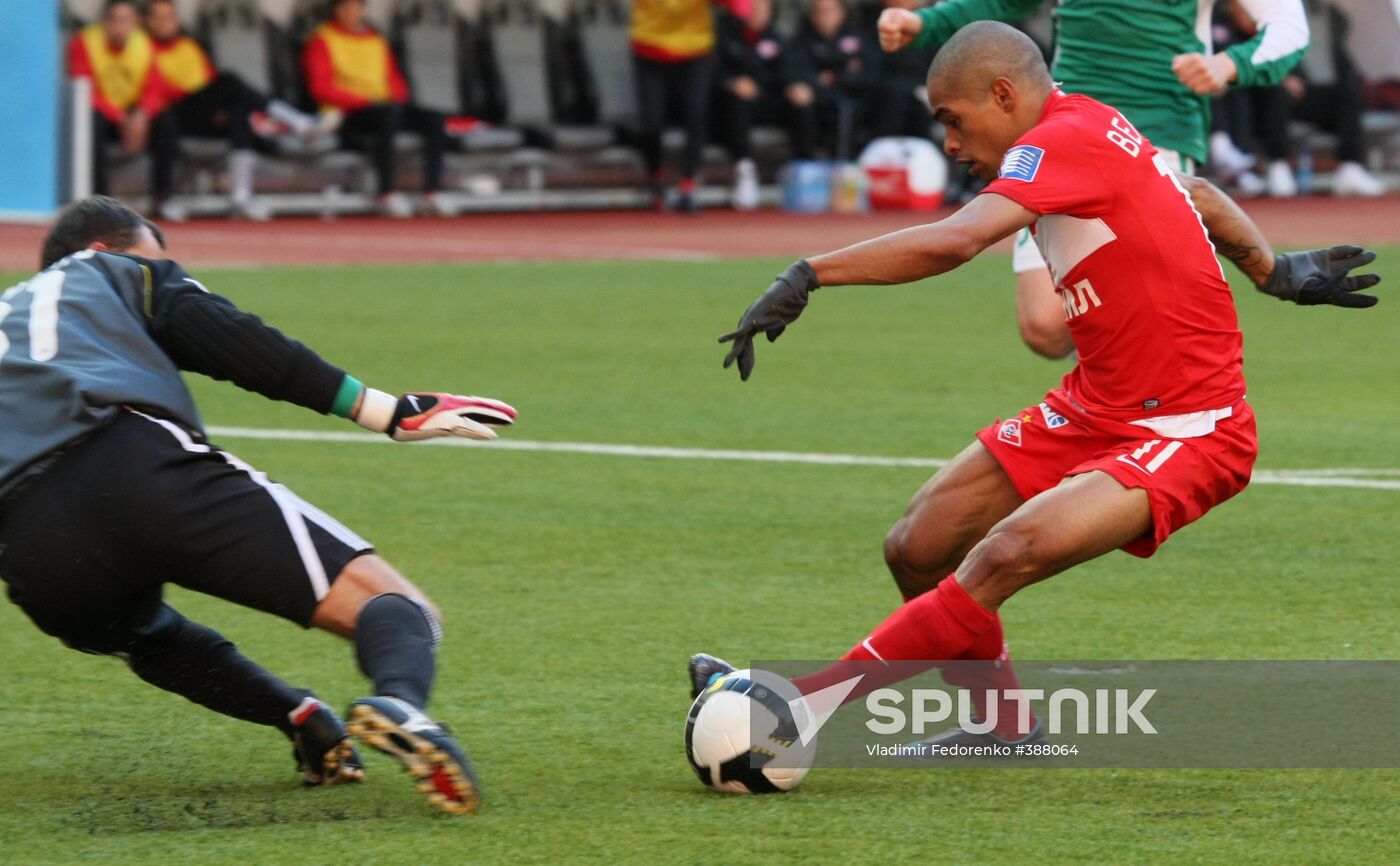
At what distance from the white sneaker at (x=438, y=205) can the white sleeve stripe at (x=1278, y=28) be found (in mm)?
13411

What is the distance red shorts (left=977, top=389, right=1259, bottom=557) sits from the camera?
4.51m

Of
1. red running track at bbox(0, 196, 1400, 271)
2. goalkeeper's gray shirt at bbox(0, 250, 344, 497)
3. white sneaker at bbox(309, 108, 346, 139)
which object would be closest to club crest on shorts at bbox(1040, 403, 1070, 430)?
goalkeeper's gray shirt at bbox(0, 250, 344, 497)

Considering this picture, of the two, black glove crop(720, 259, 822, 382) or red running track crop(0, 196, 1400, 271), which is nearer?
black glove crop(720, 259, 822, 382)

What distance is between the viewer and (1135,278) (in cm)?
465

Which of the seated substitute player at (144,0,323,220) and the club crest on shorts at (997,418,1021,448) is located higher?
the club crest on shorts at (997,418,1021,448)

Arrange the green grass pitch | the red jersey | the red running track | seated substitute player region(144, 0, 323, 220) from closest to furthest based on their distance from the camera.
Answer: the green grass pitch, the red jersey, the red running track, seated substitute player region(144, 0, 323, 220)

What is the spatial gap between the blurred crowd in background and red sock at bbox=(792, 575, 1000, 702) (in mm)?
15273

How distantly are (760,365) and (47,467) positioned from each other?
275 inches

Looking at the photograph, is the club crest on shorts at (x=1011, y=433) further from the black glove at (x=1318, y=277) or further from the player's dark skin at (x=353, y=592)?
the player's dark skin at (x=353, y=592)

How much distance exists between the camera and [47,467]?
13.8 ft

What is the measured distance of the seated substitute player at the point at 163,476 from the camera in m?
4.16

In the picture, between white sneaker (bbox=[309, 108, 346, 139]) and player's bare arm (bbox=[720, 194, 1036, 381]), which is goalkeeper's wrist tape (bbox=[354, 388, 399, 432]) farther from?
white sneaker (bbox=[309, 108, 346, 139])

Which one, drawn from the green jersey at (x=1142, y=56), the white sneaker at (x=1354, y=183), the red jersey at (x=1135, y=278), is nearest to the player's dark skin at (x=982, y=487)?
the red jersey at (x=1135, y=278)

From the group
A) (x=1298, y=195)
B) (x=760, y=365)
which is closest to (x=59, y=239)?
(x=760, y=365)
